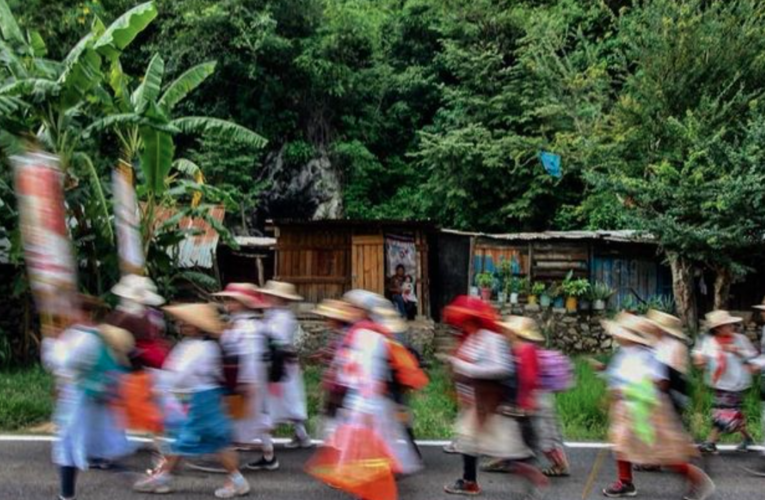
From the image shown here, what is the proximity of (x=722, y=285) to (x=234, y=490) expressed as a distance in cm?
1045

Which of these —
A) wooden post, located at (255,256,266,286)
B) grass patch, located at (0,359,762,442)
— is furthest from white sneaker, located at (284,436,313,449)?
wooden post, located at (255,256,266,286)

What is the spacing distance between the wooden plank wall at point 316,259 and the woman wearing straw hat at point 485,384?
10142 millimetres

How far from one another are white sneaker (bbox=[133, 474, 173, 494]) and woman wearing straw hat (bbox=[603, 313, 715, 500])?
3.68 metres

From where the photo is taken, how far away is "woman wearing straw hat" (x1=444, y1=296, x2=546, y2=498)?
5809 millimetres

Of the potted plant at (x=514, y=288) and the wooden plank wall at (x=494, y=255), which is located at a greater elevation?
the wooden plank wall at (x=494, y=255)

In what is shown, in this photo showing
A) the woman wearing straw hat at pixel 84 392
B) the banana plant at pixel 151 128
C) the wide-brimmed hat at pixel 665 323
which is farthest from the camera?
the banana plant at pixel 151 128

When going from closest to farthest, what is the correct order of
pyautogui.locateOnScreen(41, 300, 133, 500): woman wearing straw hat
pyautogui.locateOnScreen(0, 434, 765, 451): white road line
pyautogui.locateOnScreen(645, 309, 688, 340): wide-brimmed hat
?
1. pyautogui.locateOnScreen(41, 300, 133, 500): woman wearing straw hat
2. pyautogui.locateOnScreen(645, 309, 688, 340): wide-brimmed hat
3. pyautogui.locateOnScreen(0, 434, 765, 451): white road line

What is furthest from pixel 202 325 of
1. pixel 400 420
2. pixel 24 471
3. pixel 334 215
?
pixel 334 215

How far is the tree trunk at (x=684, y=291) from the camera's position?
1420cm

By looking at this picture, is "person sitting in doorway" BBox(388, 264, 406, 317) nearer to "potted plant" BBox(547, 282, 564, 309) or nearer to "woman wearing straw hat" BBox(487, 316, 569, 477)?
"potted plant" BBox(547, 282, 564, 309)

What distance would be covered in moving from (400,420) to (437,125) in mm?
16633

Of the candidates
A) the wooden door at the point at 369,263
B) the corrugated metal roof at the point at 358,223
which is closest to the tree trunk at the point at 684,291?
the corrugated metal roof at the point at 358,223

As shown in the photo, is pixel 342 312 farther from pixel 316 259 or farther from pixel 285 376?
pixel 316 259

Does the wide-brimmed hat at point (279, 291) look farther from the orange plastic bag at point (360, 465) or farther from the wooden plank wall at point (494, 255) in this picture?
the wooden plank wall at point (494, 255)
